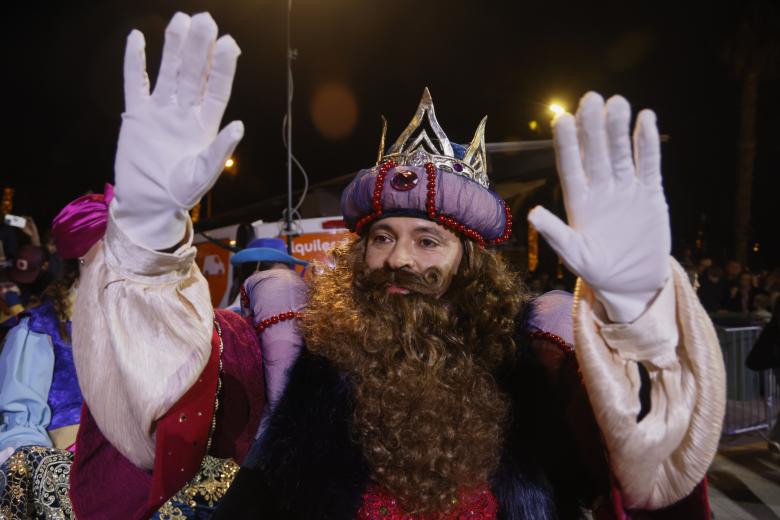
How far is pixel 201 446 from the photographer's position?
61.5 inches

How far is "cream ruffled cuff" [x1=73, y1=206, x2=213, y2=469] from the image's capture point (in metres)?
1.41

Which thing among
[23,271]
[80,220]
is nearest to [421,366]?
[80,220]

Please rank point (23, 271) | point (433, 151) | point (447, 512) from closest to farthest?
point (447, 512), point (433, 151), point (23, 271)

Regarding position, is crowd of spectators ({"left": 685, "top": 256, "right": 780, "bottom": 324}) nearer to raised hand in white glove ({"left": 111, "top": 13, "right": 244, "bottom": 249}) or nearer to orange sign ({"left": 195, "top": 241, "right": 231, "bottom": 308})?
orange sign ({"left": 195, "top": 241, "right": 231, "bottom": 308})

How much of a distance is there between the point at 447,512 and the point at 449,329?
56 centimetres

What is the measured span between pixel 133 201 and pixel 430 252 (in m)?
1.06

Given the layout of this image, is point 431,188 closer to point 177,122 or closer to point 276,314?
point 276,314

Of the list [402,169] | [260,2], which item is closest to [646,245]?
[402,169]

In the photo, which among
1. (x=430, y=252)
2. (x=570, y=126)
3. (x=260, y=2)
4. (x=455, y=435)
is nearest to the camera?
(x=570, y=126)

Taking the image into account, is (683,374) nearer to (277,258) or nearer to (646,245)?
(646,245)

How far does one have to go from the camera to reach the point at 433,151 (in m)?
2.24

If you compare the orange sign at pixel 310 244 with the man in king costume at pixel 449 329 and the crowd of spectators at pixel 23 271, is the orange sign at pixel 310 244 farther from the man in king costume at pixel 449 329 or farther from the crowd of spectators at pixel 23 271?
the man in king costume at pixel 449 329

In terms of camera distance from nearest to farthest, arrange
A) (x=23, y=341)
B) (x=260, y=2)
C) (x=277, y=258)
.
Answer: (x=23, y=341) → (x=277, y=258) → (x=260, y=2)

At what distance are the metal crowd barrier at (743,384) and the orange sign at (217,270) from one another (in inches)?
222
